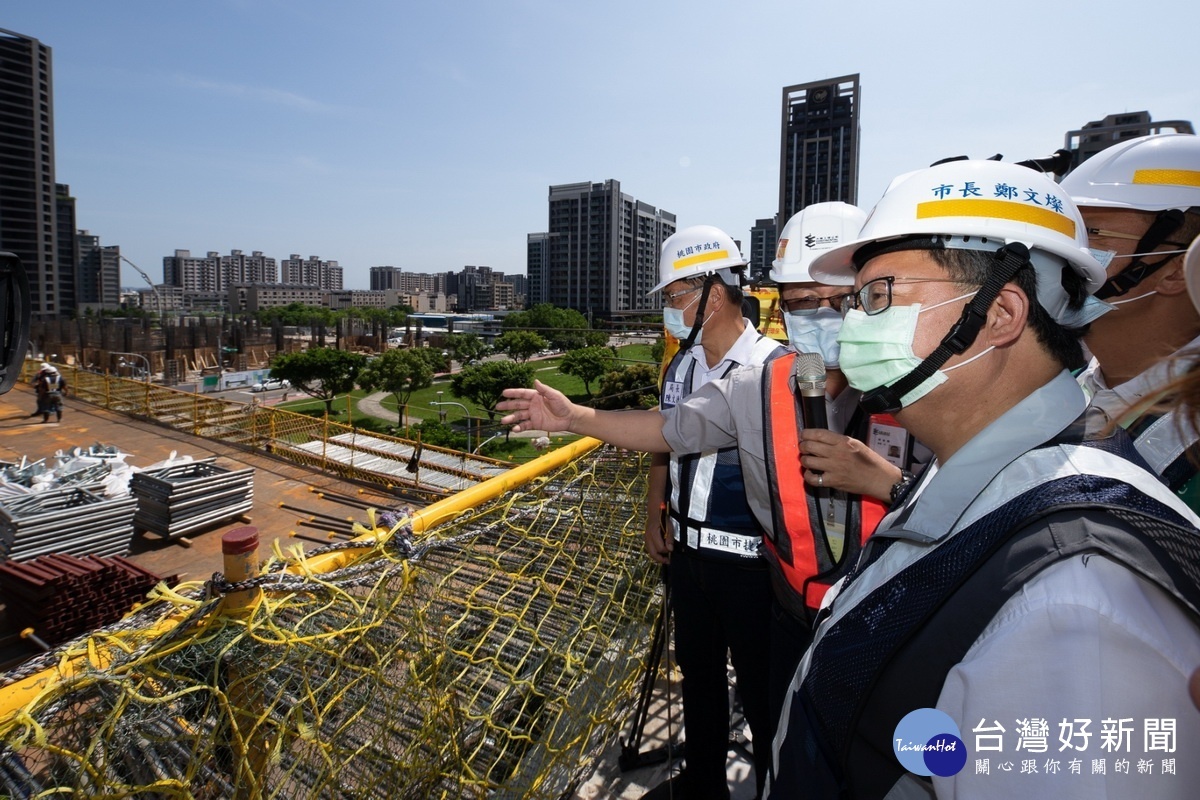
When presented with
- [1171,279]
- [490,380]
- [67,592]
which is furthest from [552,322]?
[1171,279]

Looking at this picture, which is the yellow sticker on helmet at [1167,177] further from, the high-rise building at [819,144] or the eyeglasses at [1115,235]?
the high-rise building at [819,144]

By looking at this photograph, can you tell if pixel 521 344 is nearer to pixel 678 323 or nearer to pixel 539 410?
pixel 678 323

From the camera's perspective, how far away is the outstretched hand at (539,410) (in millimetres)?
2334

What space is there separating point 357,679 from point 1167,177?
2997 millimetres

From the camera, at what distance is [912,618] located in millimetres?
927

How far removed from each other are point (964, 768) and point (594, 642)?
2.01 metres

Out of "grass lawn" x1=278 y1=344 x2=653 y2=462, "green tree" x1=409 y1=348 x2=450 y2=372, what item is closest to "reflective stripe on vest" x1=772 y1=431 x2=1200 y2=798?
"grass lawn" x1=278 y1=344 x2=653 y2=462

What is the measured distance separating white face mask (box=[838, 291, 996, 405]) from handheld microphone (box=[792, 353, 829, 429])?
0.41 meters

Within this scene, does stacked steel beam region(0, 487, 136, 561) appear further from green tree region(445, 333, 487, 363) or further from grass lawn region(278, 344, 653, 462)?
green tree region(445, 333, 487, 363)

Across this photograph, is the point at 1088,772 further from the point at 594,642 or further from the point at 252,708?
the point at 594,642

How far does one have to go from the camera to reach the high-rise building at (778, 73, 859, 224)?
5931 centimetres

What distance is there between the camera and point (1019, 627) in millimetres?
787

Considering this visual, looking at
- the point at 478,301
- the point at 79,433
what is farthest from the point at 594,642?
the point at 478,301

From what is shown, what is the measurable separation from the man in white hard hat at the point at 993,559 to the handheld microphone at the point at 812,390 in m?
0.37
